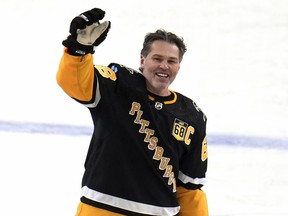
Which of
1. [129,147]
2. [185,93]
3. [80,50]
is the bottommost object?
[129,147]

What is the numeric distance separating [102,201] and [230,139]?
215cm

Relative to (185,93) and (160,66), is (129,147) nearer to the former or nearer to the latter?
(160,66)

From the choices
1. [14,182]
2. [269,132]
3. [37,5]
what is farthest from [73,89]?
[37,5]

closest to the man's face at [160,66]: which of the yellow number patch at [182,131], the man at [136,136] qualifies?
the man at [136,136]

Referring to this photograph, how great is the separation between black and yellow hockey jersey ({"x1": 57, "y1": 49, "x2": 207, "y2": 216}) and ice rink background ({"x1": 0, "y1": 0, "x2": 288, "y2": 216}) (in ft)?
3.35

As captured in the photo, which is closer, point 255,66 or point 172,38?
point 172,38

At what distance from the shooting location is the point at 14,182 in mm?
3229

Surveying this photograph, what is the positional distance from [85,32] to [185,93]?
8.51ft

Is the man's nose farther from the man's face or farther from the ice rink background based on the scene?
the ice rink background

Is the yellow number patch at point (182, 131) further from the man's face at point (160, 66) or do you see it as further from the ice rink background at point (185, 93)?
the ice rink background at point (185, 93)

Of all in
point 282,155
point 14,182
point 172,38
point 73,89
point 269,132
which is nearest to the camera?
point 73,89

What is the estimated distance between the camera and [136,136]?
202 centimetres

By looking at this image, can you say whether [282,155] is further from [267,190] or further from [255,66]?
[255,66]

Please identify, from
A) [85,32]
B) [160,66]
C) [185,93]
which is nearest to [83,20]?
[85,32]
